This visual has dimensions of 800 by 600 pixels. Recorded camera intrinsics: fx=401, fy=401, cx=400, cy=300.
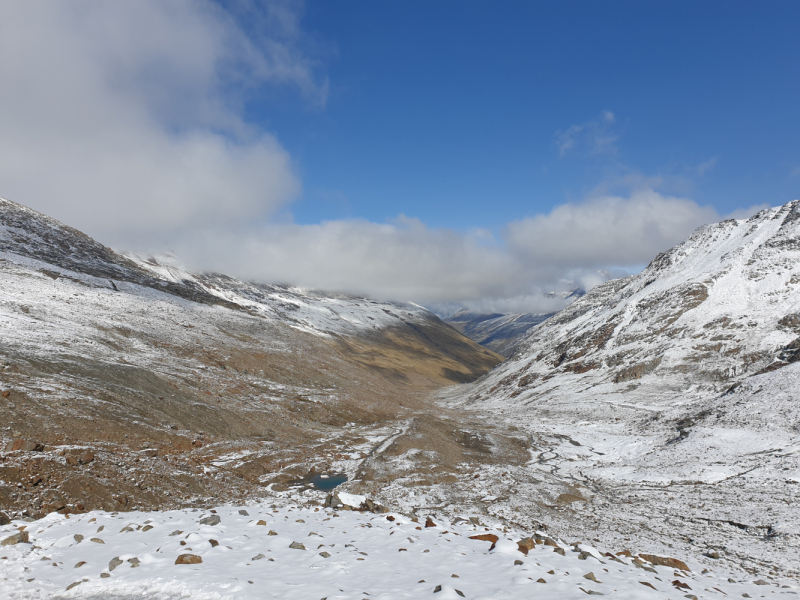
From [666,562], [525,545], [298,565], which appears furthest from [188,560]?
[666,562]

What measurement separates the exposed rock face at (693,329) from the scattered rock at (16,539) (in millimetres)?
73197

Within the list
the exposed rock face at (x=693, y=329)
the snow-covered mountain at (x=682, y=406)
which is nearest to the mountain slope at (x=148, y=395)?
the snow-covered mountain at (x=682, y=406)

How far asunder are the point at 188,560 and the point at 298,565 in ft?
10.1

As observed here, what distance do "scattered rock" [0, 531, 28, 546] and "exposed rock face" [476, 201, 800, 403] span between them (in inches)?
2882

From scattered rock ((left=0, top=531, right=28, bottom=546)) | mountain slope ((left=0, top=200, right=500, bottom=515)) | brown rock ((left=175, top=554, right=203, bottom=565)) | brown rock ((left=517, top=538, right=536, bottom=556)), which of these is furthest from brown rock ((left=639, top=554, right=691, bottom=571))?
scattered rock ((left=0, top=531, right=28, bottom=546))

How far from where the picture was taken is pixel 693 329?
8044 centimetres

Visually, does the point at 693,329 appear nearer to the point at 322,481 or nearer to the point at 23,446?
the point at 322,481

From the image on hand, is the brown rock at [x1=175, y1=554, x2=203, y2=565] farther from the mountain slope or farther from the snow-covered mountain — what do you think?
the snow-covered mountain

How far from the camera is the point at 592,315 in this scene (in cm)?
12700

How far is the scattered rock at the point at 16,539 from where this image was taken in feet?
39.1

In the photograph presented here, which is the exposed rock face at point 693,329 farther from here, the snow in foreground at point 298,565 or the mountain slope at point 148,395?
the snow in foreground at point 298,565

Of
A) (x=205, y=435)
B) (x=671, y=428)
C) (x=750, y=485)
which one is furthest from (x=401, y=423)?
(x=750, y=485)

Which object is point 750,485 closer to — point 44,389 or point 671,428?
point 671,428

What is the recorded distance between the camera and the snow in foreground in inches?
400
